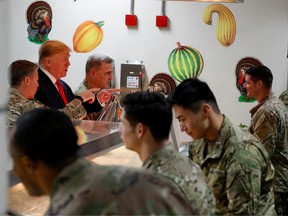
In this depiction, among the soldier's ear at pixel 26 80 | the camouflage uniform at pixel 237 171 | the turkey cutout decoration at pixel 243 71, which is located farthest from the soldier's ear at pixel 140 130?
the turkey cutout decoration at pixel 243 71

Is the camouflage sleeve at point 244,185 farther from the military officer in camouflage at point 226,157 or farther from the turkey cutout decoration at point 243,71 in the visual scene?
the turkey cutout decoration at point 243,71

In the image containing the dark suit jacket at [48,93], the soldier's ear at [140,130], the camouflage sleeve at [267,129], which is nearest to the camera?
the soldier's ear at [140,130]

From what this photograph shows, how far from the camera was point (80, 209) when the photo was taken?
3.91 feet

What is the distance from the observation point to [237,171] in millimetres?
2354

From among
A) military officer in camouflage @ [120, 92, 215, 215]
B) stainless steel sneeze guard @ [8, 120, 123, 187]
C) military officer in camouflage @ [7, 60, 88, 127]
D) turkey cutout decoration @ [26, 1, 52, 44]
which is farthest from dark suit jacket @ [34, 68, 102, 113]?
turkey cutout decoration @ [26, 1, 52, 44]

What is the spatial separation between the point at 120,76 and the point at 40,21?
1.48 metres

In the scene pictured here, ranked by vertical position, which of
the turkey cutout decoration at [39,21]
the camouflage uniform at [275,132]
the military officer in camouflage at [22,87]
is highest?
the turkey cutout decoration at [39,21]

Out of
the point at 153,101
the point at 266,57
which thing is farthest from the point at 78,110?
the point at 266,57

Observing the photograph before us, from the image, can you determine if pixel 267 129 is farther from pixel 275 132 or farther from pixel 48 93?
pixel 48 93

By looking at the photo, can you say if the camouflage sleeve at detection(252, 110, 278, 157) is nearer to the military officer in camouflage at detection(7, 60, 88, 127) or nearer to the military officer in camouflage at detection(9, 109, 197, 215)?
the military officer in camouflage at detection(7, 60, 88, 127)

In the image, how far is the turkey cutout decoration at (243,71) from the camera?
20.1 feet

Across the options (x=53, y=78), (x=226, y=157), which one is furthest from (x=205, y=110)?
(x=53, y=78)

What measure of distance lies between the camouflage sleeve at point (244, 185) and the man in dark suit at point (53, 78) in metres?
2.36

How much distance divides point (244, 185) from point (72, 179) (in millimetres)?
1249
